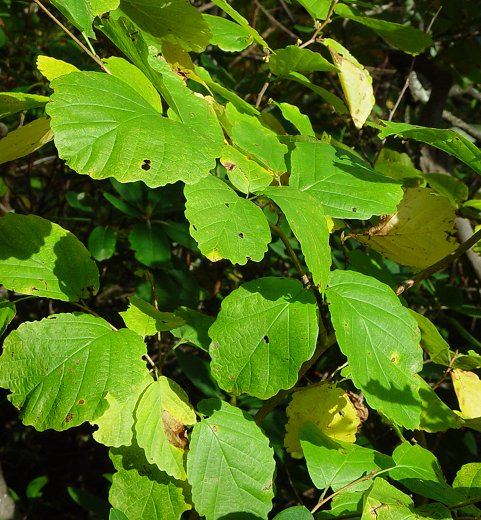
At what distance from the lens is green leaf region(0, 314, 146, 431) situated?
2.85 ft

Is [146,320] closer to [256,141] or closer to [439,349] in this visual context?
[256,141]

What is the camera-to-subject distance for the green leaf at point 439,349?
3.93ft

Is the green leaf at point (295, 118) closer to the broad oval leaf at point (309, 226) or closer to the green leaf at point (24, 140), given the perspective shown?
the broad oval leaf at point (309, 226)

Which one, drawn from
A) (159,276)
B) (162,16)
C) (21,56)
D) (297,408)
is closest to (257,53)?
(21,56)

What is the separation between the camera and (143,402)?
954 millimetres

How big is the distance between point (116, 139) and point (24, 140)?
226 mm

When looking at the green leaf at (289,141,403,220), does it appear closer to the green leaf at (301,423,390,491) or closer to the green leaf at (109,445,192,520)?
the green leaf at (301,423,390,491)

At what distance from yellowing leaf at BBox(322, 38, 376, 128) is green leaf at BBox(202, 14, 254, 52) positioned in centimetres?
16

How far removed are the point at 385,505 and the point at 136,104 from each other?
0.65m

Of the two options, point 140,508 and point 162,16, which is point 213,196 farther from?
point 140,508

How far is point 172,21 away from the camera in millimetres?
1061

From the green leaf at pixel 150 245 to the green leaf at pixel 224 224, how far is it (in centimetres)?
76

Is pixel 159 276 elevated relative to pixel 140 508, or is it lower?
lower

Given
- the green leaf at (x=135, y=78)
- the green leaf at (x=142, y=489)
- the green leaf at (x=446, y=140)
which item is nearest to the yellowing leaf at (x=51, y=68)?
the green leaf at (x=135, y=78)
